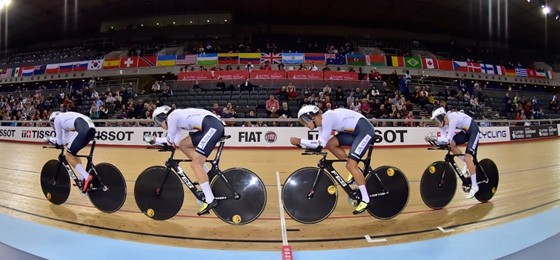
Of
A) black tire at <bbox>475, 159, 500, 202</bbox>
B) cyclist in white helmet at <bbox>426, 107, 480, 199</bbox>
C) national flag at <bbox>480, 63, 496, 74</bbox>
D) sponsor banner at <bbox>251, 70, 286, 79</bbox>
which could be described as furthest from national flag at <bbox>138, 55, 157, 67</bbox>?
national flag at <bbox>480, 63, 496, 74</bbox>

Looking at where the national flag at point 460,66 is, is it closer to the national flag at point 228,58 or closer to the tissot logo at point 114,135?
the national flag at point 228,58

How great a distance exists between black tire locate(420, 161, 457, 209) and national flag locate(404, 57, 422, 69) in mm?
14646

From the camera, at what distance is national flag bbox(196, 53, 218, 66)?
1573 cm

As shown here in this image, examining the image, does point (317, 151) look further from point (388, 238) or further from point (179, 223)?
point (179, 223)

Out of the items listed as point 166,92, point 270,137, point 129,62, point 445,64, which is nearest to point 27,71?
point 129,62

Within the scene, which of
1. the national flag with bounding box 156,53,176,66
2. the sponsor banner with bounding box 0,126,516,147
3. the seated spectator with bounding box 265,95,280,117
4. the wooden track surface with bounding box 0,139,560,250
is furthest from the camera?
the national flag with bounding box 156,53,176,66

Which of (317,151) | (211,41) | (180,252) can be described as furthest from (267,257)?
(211,41)

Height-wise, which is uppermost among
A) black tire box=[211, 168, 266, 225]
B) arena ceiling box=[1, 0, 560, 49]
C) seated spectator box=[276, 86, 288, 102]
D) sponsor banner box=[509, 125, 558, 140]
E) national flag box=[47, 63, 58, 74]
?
arena ceiling box=[1, 0, 560, 49]

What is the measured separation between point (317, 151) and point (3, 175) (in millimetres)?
5739

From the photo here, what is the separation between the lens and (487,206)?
→ 3482 millimetres

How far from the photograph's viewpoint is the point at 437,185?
11.4 ft

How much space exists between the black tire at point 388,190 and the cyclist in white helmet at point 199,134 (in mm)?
1529

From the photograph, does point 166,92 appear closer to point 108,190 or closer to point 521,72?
point 108,190

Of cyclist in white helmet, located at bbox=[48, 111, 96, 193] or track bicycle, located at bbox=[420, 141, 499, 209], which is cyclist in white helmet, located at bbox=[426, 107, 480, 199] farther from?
cyclist in white helmet, located at bbox=[48, 111, 96, 193]
